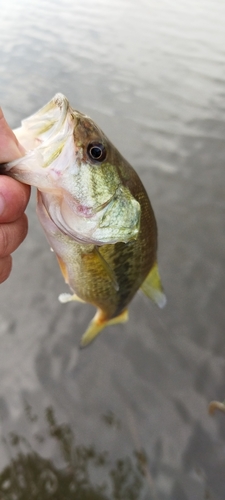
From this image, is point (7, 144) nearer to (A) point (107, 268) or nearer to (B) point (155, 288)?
(A) point (107, 268)

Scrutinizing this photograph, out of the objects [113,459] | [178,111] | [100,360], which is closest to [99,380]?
[100,360]

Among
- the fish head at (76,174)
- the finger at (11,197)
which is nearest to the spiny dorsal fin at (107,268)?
the fish head at (76,174)

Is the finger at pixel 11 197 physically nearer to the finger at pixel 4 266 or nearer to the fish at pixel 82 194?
the fish at pixel 82 194

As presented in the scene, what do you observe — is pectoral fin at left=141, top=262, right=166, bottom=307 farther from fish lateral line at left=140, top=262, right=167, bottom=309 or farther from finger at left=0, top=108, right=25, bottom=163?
finger at left=0, top=108, right=25, bottom=163

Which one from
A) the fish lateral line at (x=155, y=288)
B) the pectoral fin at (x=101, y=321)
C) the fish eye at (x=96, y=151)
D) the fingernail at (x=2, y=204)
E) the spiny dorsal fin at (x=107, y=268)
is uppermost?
the fish eye at (x=96, y=151)

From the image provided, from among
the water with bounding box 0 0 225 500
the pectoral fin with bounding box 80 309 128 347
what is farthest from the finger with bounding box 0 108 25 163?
the water with bounding box 0 0 225 500

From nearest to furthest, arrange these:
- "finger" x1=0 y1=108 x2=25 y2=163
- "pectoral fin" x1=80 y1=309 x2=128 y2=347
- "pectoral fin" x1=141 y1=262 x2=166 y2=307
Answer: "finger" x1=0 y1=108 x2=25 y2=163, "pectoral fin" x1=141 y1=262 x2=166 y2=307, "pectoral fin" x1=80 y1=309 x2=128 y2=347
